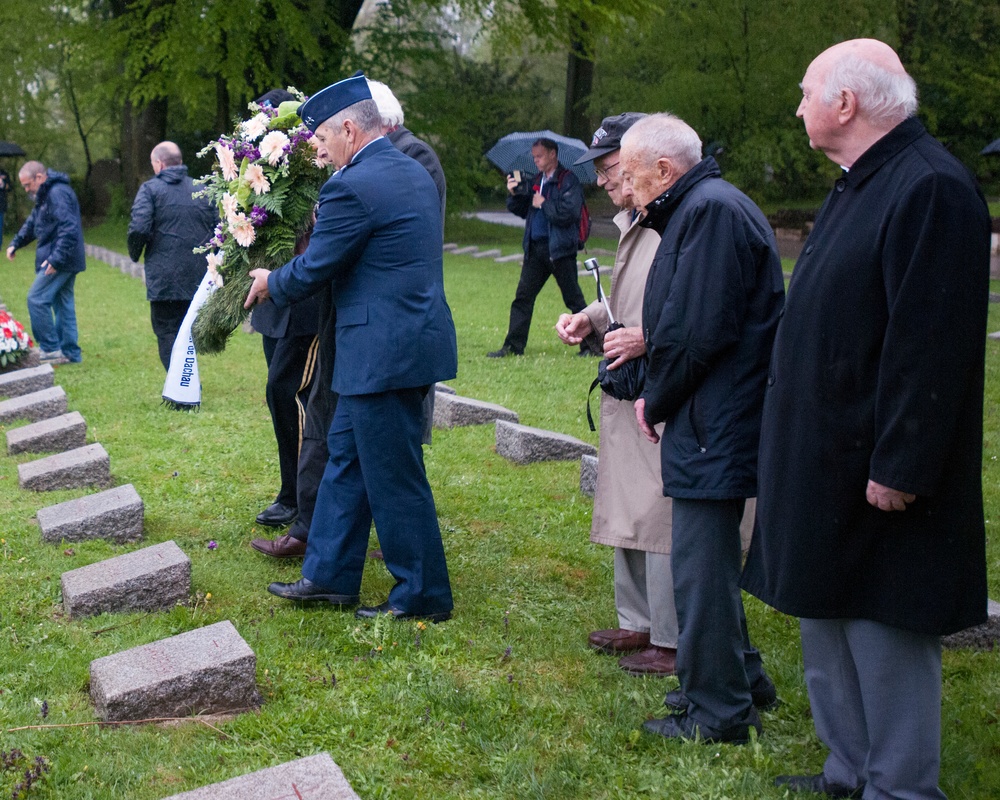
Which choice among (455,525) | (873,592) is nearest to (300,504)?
(455,525)

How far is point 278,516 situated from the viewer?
626 cm

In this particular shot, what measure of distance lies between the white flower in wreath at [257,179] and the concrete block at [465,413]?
12.0 ft

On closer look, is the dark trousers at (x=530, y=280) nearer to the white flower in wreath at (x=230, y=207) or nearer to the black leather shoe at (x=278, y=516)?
the black leather shoe at (x=278, y=516)

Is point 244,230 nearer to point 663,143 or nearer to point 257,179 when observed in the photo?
point 257,179

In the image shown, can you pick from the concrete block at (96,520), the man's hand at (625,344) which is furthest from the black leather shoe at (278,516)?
the man's hand at (625,344)

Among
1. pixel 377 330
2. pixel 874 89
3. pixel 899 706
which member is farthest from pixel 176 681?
pixel 874 89

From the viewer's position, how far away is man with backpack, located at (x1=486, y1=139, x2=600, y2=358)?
11656 mm

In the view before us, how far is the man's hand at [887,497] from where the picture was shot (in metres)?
2.82

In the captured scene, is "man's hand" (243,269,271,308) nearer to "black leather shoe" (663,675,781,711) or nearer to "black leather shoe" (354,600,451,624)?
"black leather shoe" (354,600,451,624)

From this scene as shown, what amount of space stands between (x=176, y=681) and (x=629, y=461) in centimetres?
183

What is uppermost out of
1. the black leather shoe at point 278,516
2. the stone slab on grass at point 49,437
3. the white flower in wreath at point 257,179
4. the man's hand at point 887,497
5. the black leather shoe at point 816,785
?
the white flower in wreath at point 257,179

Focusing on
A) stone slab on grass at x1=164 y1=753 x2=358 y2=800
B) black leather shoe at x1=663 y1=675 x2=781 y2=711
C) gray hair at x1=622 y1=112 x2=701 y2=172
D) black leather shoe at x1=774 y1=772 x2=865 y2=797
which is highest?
gray hair at x1=622 y1=112 x2=701 y2=172

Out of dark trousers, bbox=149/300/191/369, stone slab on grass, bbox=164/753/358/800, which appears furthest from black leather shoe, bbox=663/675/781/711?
dark trousers, bbox=149/300/191/369

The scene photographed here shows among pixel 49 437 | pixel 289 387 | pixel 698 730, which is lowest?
pixel 49 437
